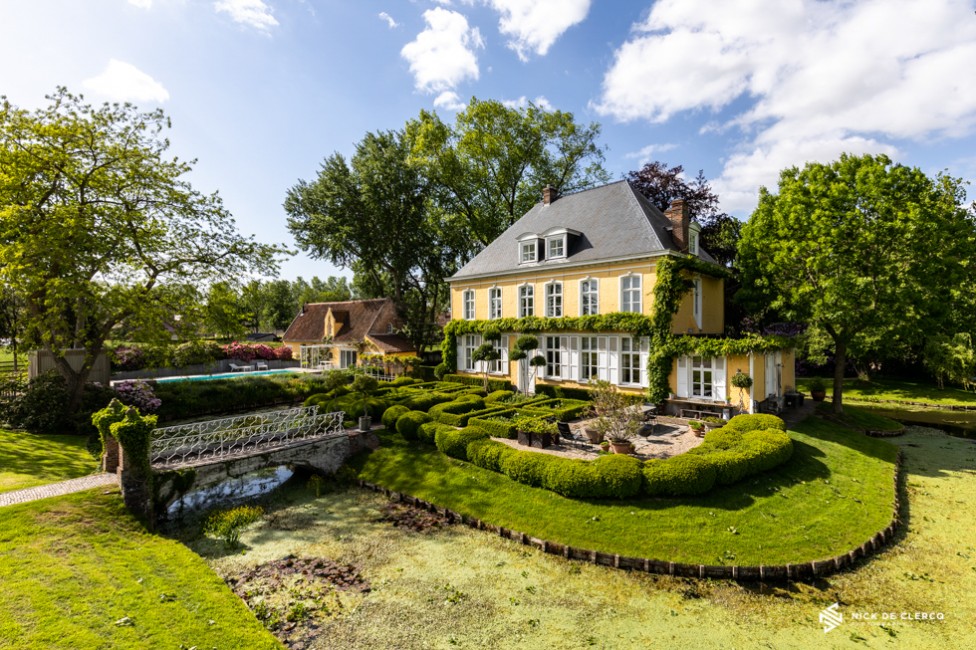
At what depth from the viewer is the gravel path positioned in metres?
10.7

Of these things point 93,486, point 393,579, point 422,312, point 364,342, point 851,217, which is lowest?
point 393,579

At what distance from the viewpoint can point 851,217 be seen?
19969mm

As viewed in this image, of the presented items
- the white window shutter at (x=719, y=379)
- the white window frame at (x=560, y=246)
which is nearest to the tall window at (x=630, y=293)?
the white window frame at (x=560, y=246)

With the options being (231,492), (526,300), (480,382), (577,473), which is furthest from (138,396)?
(577,473)

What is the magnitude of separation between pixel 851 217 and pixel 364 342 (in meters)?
33.5

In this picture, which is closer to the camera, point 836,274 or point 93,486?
point 93,486

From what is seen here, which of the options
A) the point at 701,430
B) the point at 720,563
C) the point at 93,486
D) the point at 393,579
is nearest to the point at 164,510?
the point at 93,486

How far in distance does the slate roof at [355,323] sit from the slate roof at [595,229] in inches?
513

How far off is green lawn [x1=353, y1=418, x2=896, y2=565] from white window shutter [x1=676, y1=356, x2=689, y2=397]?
530 cm

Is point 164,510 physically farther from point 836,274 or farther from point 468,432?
point 836,274

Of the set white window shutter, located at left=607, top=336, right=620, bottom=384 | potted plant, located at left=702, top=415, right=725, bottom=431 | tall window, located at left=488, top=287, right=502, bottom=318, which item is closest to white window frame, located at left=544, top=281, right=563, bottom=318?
white window shutter, located at left=607, top=336, right=620, bottom=384

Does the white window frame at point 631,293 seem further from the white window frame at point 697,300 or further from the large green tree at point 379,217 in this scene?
the large green tree at point 379,217

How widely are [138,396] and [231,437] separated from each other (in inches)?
382

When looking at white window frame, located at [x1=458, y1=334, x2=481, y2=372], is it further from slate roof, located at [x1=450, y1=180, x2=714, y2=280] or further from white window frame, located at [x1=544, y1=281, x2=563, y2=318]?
white window frame, located at [x1=544, y1=281, x2=563, y2=318]
